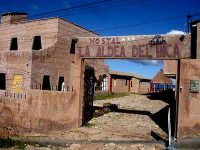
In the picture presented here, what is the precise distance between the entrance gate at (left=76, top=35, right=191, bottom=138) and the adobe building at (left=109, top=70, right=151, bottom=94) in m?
20.9

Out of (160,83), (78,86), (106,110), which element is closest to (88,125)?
(78,86)

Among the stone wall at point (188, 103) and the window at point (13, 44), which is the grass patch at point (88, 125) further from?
the window at point (13, 44)

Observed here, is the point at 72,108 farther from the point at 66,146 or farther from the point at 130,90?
the point at 130,90

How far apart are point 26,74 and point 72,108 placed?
6808 millimetres

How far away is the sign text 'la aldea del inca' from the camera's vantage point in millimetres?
15266

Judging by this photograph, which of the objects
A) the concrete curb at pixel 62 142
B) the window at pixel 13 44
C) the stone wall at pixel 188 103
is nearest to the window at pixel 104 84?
the window at pixel 13 44

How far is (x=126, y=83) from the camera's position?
1747 inches

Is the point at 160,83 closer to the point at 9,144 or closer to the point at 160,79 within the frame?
the point at 160,79

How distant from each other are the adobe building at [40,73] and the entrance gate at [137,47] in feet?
2.99

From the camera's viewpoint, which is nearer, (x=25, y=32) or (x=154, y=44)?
(x=154, y=44)

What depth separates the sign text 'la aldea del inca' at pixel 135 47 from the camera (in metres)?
15.3

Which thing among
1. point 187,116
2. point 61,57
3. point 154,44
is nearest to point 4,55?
point 61,57

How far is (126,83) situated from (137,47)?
92.9ft

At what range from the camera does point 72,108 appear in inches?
676
